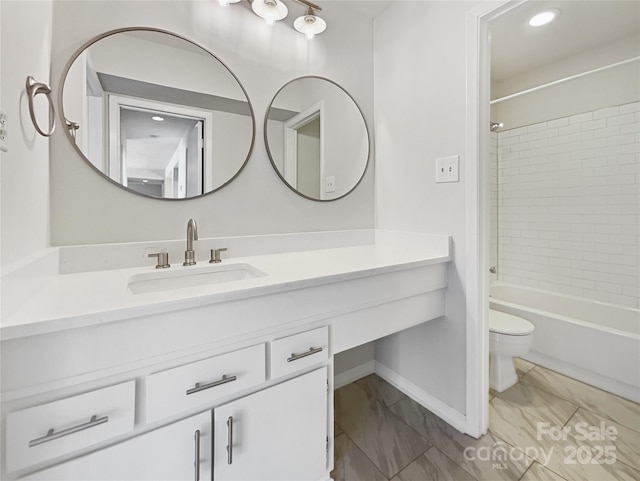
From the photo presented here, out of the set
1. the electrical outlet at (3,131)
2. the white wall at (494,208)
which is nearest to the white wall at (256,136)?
the electrical outlet at (3,131)

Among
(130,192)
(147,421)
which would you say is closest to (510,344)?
(147,421)

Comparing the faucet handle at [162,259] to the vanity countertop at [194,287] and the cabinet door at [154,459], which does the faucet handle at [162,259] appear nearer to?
the vanity countertop at [194,287]

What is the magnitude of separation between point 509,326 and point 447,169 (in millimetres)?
1079

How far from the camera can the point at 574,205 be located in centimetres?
232

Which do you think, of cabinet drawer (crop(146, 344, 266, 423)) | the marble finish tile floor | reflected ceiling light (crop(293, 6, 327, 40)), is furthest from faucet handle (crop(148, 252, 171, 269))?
reflected ceiling light (crop(293, 6, 327, 40))

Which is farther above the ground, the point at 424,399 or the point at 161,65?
the point at 161,65

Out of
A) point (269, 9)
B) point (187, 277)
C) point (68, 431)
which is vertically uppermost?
point (269, 9)

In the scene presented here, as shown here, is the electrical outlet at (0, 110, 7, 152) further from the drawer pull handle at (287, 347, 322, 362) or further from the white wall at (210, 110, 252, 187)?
the drawer pull handle at (287, 347, 322, 362)

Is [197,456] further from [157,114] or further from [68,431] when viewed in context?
[157,114]

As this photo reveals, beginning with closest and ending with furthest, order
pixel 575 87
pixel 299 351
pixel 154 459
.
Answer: pixel 154 459 → pixel 299 351 → pixel 575 87

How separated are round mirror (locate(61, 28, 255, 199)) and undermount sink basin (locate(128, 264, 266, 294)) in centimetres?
37

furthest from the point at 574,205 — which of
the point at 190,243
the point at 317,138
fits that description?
the point at 190,243

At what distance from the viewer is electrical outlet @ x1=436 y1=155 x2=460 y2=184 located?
1.42 meters

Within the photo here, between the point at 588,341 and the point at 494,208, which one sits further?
the point at 494,208
